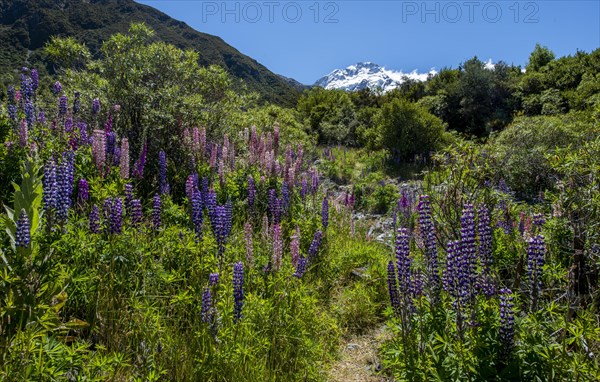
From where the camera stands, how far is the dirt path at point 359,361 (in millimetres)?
3670

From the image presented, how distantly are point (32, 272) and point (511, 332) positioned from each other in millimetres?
3123

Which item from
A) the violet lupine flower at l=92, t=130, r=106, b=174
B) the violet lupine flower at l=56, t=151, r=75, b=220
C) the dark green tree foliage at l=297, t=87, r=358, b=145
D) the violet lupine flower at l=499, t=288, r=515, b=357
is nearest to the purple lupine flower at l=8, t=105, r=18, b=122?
the violet lupine flower at l=92, t=130, r=106, b=174

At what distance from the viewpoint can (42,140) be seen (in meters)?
4.61

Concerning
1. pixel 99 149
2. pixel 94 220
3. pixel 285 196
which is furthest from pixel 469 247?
pixel 99 149

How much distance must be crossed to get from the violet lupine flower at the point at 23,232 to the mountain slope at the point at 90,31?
5614 cm

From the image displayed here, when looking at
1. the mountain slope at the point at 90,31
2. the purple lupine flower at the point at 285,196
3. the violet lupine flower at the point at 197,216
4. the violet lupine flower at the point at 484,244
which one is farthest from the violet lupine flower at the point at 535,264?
the mountain slope at the point at 90,31

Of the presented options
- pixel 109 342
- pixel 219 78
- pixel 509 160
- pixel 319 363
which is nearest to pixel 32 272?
pixel 109 342

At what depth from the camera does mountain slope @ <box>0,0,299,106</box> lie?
67.2 metres

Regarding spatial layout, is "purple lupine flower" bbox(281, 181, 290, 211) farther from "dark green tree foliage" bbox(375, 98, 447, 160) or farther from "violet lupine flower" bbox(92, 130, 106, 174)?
"dark green tree foliage" bbox(375, 98, 447, 160)

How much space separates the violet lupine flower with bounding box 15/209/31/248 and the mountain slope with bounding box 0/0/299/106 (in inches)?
2210

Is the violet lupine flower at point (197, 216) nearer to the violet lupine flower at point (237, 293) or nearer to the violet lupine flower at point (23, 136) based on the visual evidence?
the violet lupine flower at point (237, 293)

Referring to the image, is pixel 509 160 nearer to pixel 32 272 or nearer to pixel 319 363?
pixel 319 363

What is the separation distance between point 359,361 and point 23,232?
3.39m

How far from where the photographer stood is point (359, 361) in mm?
4039
